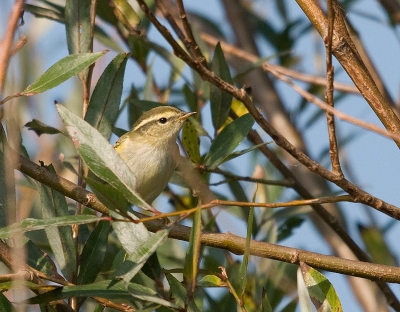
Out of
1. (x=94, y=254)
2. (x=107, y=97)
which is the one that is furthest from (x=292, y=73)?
(x=94, y=254)

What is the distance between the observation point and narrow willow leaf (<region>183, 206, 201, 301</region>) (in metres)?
1.85

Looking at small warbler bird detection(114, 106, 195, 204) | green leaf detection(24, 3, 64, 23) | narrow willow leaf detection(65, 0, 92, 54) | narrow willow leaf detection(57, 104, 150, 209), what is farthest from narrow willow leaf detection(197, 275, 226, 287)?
green leaf detection(24, 3, 64, 23)

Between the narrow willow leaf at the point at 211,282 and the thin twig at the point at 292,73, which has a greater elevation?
the thin twig at the point at 292,73

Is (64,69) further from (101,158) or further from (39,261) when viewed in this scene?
(39,261)

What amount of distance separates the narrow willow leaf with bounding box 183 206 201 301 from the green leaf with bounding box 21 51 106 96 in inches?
28.2

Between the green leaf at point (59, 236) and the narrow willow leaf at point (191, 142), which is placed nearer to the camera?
the green leaf at point (59, 236)

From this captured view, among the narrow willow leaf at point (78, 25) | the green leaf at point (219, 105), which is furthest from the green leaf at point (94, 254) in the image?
the green leaf at point (219, 105)

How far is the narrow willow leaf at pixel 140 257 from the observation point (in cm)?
189

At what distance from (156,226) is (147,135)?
1893 millimetres

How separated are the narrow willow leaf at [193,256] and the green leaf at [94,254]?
635mm

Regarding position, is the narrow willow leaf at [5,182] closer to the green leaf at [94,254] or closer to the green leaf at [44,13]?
the green leaf at [94,254]

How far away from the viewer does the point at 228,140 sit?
2.97 m

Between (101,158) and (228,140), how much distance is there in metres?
1.05

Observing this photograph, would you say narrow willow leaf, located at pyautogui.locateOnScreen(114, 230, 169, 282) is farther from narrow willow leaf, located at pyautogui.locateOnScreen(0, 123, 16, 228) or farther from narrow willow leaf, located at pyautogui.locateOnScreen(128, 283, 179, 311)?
narrow willow leaf, located at pyautogui.locateOnScreen(0, 123, 16, 228)
